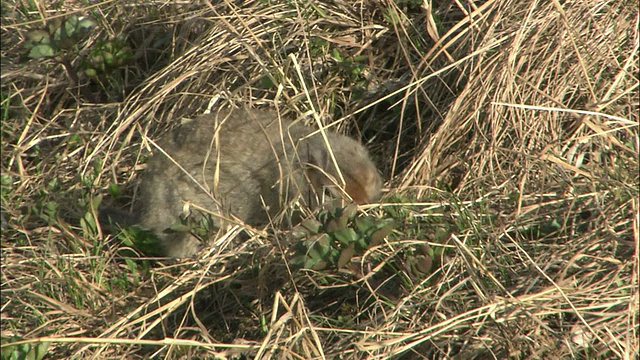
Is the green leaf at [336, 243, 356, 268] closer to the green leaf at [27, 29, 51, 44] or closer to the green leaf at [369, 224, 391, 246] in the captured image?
the green leaf at [369, 224, 391, 246]

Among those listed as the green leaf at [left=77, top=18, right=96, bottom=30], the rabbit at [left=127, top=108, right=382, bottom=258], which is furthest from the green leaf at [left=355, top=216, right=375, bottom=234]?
the green leaf at [left=77, top=18, right=96, bottom=30]

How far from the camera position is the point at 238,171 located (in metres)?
4.40

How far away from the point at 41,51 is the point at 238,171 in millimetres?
1574

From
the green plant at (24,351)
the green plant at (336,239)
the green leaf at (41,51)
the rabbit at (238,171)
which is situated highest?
the green leaf at (41,51)

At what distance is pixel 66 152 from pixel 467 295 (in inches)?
116

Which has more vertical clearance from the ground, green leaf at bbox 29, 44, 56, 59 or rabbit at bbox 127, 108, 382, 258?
green leaf at bbox 29, 44, 56, 59

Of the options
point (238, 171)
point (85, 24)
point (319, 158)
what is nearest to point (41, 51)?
point (85, 24)

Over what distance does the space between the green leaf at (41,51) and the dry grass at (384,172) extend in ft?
1.08

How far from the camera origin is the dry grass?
11.2 feet

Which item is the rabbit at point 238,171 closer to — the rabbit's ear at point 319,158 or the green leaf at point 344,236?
the rabbit's ear at point 319,158

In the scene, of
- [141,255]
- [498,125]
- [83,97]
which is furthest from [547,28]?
[83,97]

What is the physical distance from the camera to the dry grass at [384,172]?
3402mm

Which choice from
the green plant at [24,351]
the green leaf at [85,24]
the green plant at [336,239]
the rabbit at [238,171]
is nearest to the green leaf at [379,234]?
the green plant at [336,239]

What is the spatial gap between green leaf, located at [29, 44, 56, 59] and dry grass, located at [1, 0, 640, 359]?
0.33m
